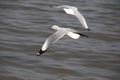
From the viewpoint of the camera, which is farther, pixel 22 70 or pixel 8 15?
pixel 8 15

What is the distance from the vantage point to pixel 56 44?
28.3 ft

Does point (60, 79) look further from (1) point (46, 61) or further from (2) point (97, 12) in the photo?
(2) point (97, 12)

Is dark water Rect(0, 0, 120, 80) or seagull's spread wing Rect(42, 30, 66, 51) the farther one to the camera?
dark water Rect(0, 0, 120, 80)

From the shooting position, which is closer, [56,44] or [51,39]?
[51,39]

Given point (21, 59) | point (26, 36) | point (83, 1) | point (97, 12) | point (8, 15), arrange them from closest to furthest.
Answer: point (21, 59)
point (26, 36)
point (8, 15)
point (97, 12)
point (83, 1)

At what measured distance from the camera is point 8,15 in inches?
402

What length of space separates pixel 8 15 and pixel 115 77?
152 inches

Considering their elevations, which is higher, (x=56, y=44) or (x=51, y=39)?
(x=56, y=44)

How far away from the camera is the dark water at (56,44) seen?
7402 mm

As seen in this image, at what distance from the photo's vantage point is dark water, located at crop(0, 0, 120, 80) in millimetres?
7402

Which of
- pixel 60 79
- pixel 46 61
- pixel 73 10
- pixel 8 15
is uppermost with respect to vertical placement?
pixel 8 15

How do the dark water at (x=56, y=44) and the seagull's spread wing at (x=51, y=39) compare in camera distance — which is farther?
the dark water at (x=56, y=44)

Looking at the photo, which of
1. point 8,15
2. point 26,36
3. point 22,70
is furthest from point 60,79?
point 8,15

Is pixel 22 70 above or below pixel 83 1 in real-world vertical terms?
below
